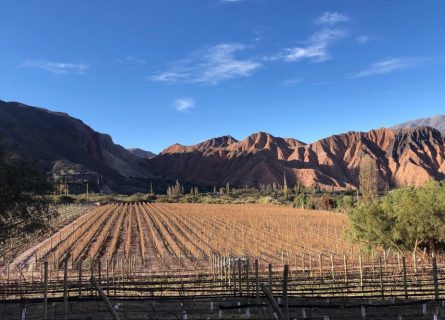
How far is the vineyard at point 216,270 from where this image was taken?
16516mm

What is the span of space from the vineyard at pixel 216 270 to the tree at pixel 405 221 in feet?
4.04

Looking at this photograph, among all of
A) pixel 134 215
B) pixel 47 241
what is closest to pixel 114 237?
pixel 47 241

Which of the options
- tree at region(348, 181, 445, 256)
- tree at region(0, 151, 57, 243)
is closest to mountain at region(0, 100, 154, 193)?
tree at region(348, 181, 445, 256)

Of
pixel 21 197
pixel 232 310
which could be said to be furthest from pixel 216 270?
pixel 232 310

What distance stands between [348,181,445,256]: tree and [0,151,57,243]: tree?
68.6ft

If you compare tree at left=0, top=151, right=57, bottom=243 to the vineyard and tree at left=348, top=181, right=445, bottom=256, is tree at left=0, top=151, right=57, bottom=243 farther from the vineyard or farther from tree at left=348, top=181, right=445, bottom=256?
tree at left=348, top=181, right=445, bottom=256

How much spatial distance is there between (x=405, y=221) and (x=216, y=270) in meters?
12.6

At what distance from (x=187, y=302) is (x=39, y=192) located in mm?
9664

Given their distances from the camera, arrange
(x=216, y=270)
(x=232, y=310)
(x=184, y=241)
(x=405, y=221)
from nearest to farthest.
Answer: (x=232, y=310)
(x=216, y=270)
(x=405, y=221)
(x=184, y=241)

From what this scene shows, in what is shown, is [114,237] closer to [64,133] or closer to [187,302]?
[187,302]

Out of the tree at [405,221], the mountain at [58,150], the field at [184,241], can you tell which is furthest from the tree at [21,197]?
the mountain at [58,150]

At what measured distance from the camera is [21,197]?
22.1m

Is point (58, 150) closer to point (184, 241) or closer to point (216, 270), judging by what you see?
point (184, 241)

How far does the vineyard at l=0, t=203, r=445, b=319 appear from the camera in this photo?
16516 mm
